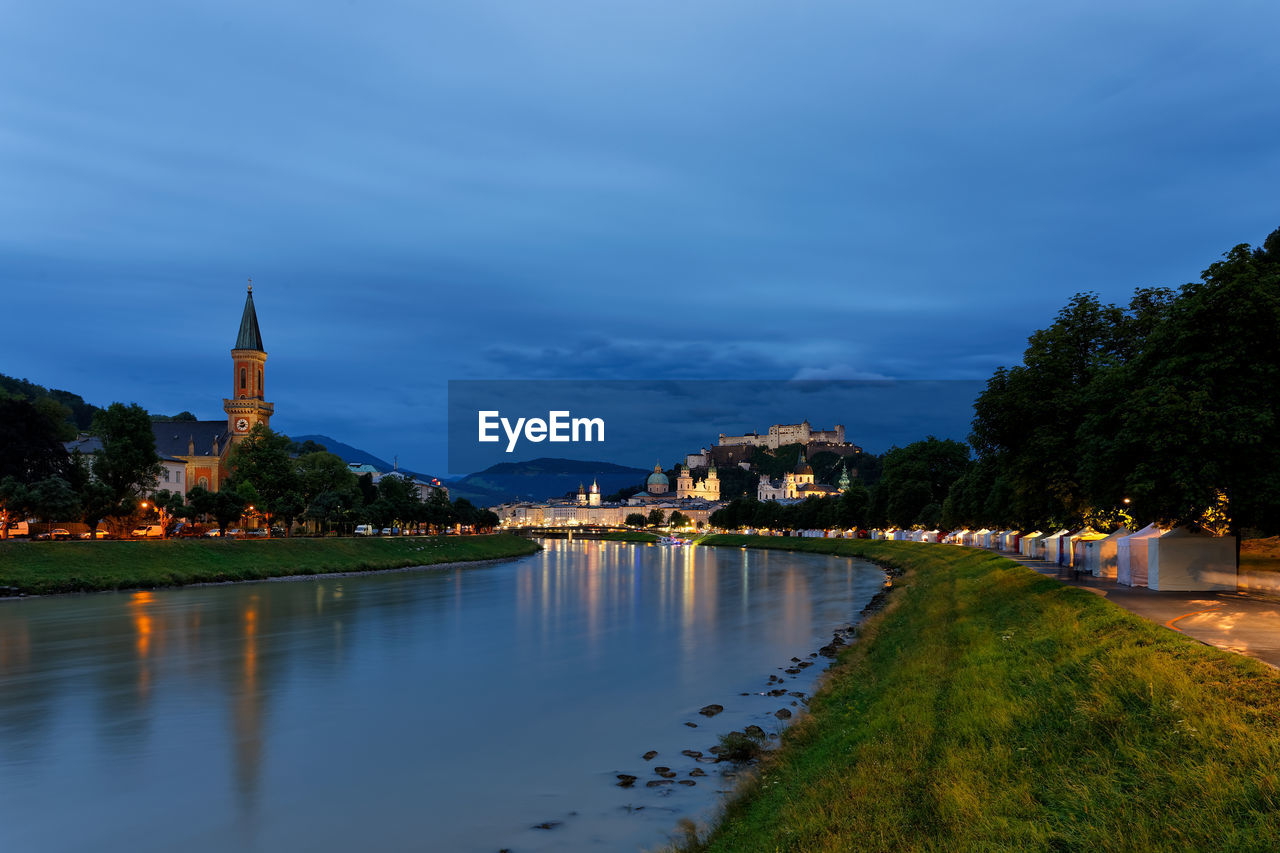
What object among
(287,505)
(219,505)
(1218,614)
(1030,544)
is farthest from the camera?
(287,505)

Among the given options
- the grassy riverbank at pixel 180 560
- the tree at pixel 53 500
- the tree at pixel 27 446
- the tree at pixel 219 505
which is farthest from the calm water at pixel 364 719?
the tree at pixel 219 505

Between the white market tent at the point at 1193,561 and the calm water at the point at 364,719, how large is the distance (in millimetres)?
11006

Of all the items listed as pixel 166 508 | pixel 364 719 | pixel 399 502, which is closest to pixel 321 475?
pixel 399 502

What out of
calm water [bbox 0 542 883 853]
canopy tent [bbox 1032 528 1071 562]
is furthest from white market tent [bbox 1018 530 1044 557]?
calm water [bbox 0 542 883 853]

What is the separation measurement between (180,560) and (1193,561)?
5879cm

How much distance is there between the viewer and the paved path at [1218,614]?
51.5 feet

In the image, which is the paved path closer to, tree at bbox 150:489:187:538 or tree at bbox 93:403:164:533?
tree at bbox 93:403:164:533

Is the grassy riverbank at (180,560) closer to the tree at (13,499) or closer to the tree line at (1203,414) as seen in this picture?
the tree at (13,499)

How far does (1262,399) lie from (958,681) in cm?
1260

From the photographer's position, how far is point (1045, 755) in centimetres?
1168

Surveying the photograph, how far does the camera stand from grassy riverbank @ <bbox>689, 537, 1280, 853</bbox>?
29.3ft

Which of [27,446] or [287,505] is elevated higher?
[27,446]

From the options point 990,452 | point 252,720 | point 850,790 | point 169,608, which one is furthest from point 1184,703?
point 169,608

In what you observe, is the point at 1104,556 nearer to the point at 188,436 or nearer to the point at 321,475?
the point at 321,475
